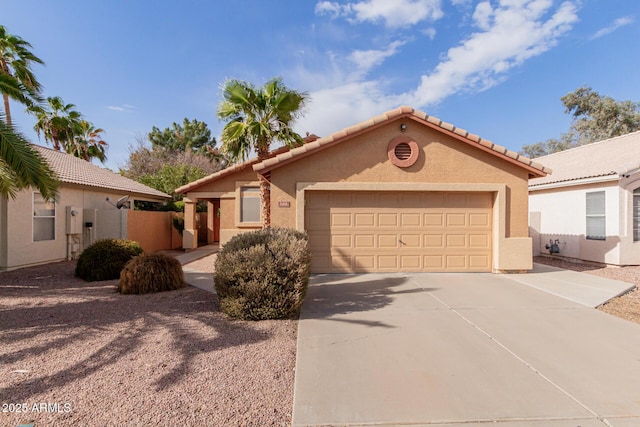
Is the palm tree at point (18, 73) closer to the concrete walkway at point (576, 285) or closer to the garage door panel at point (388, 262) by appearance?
the garage door panel at point (388, 262)

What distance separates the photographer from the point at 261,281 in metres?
5.52

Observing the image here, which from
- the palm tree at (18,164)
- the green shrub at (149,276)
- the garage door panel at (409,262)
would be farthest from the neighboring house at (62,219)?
the garage door panel at (409,262)

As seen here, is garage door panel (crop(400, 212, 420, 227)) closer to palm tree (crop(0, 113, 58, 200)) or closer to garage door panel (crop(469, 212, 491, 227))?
garage door panel (crop(469, 212, 491, 227))

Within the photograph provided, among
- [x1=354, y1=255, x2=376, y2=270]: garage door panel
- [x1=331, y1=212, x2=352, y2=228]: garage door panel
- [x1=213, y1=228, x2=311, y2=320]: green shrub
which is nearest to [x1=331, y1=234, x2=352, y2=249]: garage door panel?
[x1=331, y1=212, x2=352, y2=228]: garage door panel

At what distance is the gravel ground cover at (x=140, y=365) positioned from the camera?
10.0 feet

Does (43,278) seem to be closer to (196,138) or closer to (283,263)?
(283,263)

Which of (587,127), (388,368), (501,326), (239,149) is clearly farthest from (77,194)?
(587,127)

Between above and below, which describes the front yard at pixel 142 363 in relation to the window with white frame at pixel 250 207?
below

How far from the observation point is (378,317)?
5.82 m

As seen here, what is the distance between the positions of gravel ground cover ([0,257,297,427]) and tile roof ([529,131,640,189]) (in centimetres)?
1242

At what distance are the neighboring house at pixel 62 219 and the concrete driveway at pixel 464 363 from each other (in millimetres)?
9335

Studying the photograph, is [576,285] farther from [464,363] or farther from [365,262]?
[464,363]

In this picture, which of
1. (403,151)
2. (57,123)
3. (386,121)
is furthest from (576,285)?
(57,123)

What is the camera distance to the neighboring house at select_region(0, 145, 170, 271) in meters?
10.4
